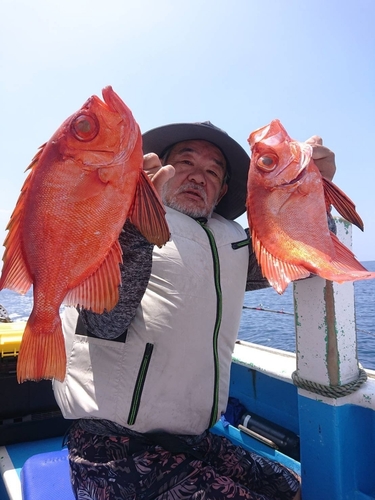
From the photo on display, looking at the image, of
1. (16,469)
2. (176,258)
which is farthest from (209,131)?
(16,469)

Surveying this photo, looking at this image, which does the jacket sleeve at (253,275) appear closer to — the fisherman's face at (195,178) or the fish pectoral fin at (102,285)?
the fisherman's face at (195,178)

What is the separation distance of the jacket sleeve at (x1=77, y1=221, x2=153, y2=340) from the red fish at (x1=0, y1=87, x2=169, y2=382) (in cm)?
29

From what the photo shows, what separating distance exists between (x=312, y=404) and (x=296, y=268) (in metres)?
1.02

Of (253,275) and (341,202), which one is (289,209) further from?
(253,275)

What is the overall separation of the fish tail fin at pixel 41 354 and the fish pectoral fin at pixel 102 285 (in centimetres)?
14

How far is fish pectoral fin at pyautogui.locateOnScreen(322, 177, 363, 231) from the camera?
1.91 metres

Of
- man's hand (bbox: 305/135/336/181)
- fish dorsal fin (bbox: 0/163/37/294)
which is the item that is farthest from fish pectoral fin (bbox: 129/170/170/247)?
man's hand (bbox: 305/135/336/181)

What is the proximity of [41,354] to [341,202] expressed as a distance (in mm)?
1530

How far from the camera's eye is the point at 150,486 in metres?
1.92

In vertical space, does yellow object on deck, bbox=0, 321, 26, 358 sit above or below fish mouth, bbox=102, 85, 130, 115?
below

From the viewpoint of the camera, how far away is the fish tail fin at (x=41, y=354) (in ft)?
4.61

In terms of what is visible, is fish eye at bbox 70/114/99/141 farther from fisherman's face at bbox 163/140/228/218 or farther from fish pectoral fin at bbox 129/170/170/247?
fisherman's face at bbox 163/140/228/218

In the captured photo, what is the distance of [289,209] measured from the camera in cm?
193

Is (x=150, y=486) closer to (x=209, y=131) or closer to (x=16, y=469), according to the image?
(x=16, y=469)
